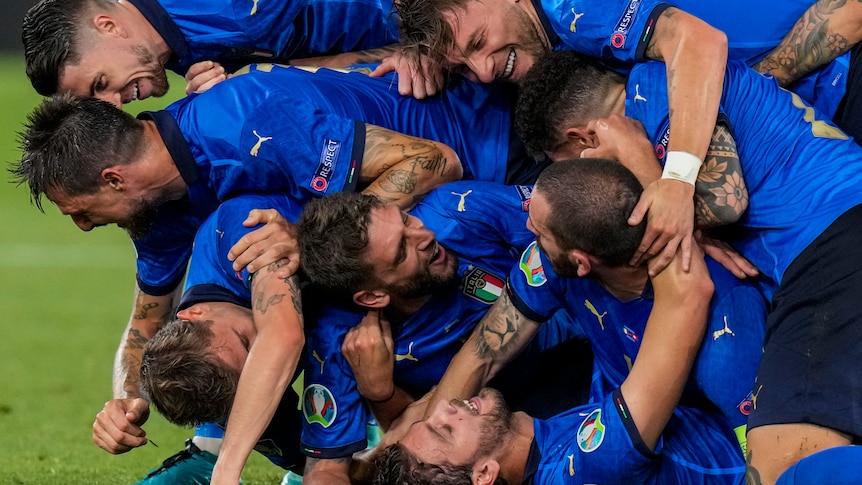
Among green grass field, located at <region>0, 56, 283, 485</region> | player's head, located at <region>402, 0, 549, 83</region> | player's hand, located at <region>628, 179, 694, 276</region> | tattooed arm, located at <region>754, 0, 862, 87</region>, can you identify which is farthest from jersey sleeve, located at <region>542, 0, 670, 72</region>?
green grass field, located at <region>0, 56, 283, 485</region>

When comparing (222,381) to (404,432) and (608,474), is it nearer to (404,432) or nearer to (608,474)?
(404,432)

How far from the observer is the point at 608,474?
4.25 metres

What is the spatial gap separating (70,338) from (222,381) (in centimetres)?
609

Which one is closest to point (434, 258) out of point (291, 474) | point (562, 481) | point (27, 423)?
point (562, 481)

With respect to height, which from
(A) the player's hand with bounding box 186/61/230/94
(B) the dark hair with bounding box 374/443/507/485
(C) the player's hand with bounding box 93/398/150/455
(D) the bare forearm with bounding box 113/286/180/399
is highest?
(A) the player's hand with bounding box 186/61/230/94

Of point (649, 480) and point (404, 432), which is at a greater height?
point (649, 480)

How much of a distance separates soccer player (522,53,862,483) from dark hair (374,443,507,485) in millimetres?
1182

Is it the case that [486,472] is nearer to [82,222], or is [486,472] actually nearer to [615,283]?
[615,283]

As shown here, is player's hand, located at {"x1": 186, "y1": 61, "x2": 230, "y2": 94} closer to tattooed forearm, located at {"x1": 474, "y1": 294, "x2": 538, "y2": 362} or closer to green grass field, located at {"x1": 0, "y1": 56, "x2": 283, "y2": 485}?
tattooed forearm, located at {"x1": 474, "y1": 294, "x2": 538, "y2": 362}

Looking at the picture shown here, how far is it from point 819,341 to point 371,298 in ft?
6.42

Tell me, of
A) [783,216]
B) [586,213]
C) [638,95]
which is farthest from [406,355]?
[783,216]

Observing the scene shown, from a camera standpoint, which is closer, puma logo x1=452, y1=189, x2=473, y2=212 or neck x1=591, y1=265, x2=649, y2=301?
neck x1=591, y1=265, x2=649, y2=301

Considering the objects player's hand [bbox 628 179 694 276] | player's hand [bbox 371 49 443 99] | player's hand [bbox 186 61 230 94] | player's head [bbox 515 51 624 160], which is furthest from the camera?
player's hand [bbox 186 61 230 94]

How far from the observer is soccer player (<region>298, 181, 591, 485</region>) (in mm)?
4750
